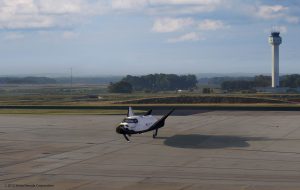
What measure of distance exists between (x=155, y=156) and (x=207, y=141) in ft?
28.7

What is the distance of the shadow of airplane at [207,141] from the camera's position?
130ft

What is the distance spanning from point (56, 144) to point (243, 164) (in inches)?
646

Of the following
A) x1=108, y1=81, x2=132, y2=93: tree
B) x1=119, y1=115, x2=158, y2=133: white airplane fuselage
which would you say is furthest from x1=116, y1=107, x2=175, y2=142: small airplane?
x1=108, y1=81, x2=132, y2=93: tree

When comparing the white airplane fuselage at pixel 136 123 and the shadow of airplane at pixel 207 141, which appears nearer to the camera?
the shadow of airplane at pixel 207 141

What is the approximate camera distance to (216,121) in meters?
59.1

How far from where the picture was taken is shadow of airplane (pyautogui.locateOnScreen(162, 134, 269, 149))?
1564 inches

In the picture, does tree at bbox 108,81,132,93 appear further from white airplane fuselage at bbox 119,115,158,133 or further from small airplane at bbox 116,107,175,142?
white airplane fuselage at bbox 119,115,158,133

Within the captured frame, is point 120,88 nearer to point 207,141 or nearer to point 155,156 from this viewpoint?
point 207,141

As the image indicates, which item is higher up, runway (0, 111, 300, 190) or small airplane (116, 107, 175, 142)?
small airplane (116, 107, 175, 142)

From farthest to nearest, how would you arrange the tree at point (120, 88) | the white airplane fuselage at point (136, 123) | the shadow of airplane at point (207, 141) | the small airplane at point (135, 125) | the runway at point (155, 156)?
the tree at point (120, 88), the white airplane fuselage at point (136, 123), the small airplane at point (135, 125), the shadow of airplane at point (207, 141), the runway at point (155, 156)

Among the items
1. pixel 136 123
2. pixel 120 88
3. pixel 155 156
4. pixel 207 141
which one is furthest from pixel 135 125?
pixel 120 88

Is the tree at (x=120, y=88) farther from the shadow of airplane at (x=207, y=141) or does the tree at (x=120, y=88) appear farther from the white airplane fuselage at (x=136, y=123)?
the white airplane fuselage at (x=136, y=123)

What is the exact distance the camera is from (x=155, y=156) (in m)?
34.5

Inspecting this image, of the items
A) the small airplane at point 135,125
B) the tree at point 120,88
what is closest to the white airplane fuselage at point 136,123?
the small airplane at point 135,125
